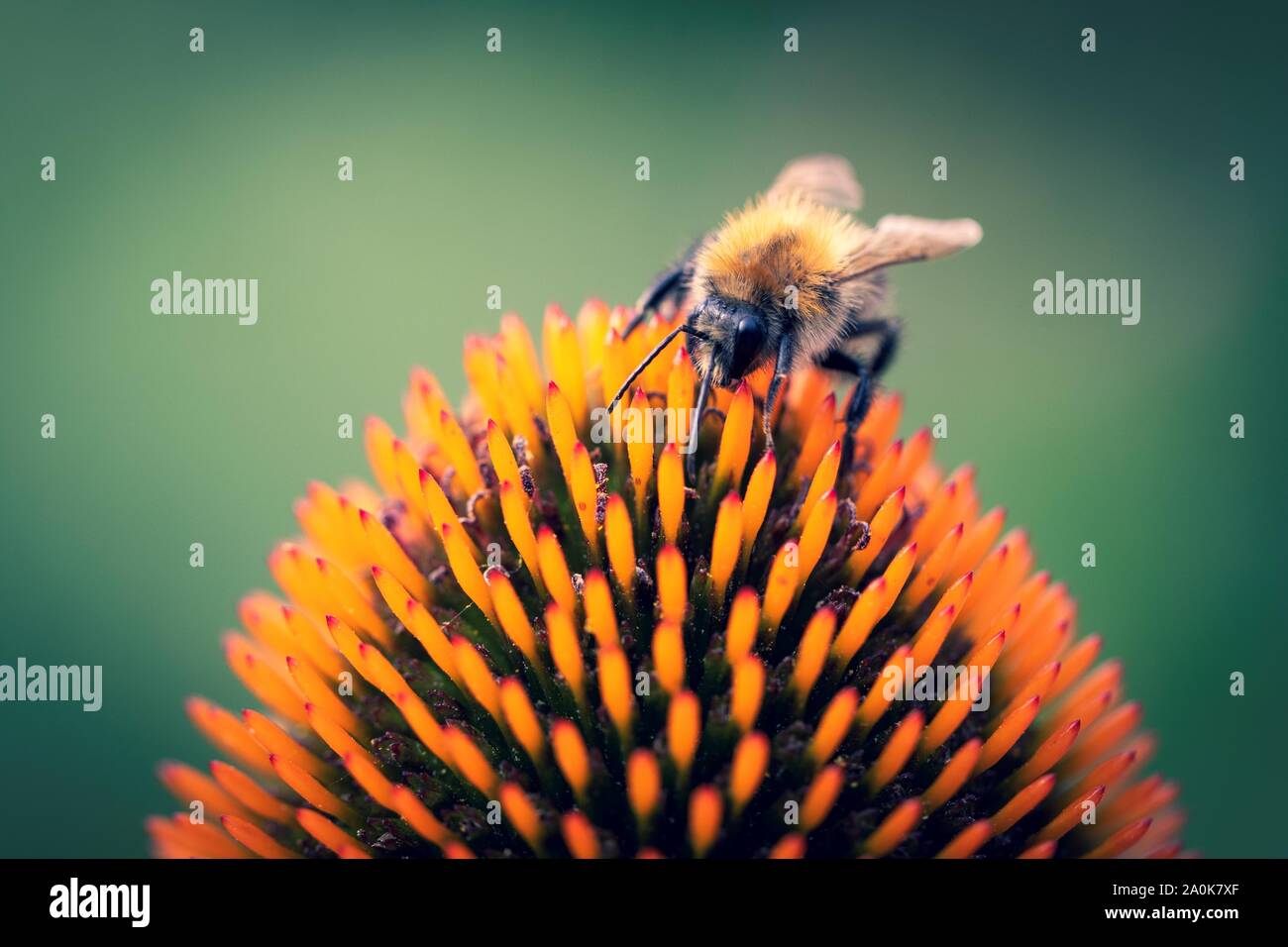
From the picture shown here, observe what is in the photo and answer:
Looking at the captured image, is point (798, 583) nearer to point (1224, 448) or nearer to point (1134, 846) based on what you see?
point (1134, 846)

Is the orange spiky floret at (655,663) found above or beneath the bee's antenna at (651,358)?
beneath

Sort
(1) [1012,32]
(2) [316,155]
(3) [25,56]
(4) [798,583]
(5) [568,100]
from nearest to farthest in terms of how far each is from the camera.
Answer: (4) [798,583] → (3) [25,56] → (2) [316,155] → (5) [568,100] → (1) [1012,32]
